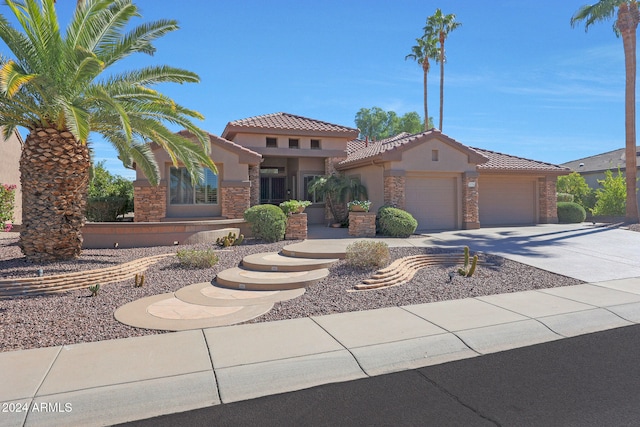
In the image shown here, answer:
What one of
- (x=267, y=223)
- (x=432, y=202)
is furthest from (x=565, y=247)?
(x=267, y=223)

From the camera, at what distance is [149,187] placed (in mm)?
16500

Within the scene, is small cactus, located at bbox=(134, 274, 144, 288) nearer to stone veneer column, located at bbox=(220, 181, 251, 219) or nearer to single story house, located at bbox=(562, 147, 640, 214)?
stone veneer column, located at bbox=(220, 181, 251, 219)

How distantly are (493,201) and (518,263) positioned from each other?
461 inches

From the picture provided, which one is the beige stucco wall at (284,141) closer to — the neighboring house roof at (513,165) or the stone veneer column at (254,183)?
the stone veneer column at (254,183)

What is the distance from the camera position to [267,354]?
515cm

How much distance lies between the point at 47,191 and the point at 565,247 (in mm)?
15477

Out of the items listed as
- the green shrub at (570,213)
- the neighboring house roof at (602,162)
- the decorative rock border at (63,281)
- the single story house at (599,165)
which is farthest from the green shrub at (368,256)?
the neighboring house roof at (602,162)

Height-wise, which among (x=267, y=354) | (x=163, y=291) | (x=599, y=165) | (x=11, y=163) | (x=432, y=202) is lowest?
(x=267, y=354)

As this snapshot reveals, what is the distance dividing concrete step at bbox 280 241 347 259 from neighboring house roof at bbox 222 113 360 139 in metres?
9.48

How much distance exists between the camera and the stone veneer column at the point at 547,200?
22172mm

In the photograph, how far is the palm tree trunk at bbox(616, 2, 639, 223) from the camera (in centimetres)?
2170

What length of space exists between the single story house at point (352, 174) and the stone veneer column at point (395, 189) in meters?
0.04

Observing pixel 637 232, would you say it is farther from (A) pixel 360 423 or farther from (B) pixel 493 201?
(A) pixel 360 423

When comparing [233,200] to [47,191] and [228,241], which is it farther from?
[47,191]
